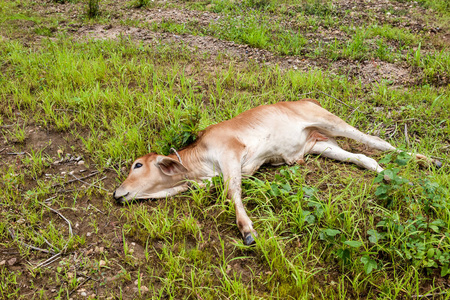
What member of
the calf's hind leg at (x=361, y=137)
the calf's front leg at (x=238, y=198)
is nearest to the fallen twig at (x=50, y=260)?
the calf's front leg at (x=238, y=198)

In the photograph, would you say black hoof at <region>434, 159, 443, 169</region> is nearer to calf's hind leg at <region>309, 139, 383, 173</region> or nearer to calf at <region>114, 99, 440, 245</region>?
calf at <region>114, 99, 440, 245</region>

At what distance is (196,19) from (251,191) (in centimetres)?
579

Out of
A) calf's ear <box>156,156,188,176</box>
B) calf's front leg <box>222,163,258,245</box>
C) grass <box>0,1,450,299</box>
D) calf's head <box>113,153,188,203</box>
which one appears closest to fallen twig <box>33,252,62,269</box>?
grass <box>0,1,450,299</box>

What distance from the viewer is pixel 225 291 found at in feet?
9.32

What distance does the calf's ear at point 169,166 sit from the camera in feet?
12.7

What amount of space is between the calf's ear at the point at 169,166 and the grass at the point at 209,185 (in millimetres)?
317

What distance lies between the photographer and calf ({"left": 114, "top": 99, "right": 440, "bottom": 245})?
3.87 m

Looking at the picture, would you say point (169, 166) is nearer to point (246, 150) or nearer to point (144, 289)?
point (246, 150)

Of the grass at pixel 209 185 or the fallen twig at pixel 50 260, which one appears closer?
the grass at pixel 209 185

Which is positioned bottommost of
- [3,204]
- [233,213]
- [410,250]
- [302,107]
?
[3,204]

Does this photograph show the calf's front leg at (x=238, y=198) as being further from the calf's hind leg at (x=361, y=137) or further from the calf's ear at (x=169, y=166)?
the calf's hind leg at (x=361, y=137)

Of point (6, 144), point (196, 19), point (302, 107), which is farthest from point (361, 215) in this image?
point (196, 19)

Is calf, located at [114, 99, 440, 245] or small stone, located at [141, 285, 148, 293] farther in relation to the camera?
calf, located at [114, 99, 440, 245]

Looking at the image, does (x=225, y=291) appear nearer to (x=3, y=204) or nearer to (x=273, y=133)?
(x=273, y=133)
